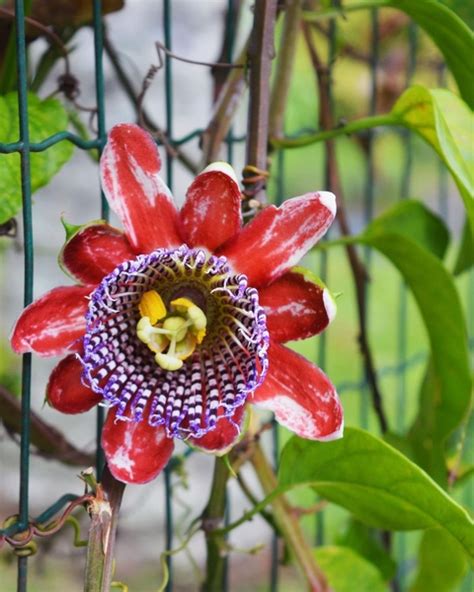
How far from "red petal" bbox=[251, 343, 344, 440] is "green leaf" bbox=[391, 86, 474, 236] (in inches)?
5.2

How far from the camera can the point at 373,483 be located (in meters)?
0.55

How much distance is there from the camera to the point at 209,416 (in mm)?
476

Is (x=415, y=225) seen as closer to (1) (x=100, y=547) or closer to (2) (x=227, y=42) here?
(2) (x=227, y=42)

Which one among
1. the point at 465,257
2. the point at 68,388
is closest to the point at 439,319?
the point at 465,257

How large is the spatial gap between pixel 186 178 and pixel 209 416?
147 centimetres

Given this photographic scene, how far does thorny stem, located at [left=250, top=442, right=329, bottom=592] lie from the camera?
0.66 metres

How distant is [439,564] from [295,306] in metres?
0.43

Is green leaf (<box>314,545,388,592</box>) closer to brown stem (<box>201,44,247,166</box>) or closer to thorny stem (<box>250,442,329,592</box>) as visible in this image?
thorny stem (<box>250,442,329,592</box>)

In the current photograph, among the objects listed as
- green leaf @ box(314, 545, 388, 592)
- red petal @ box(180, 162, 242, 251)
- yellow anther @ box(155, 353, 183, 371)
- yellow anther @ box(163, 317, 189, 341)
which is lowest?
green leaf @ box(314, 545, 388, 592)

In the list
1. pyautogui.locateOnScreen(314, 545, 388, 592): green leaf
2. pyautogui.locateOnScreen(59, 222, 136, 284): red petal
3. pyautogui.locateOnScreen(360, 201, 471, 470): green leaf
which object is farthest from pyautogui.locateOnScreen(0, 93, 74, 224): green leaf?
pyautogui.locateOnScreen(314, 545, 388, 592): green leaf

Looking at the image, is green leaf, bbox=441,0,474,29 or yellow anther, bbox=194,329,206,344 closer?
yellow anther, bbox=194,329,206,344

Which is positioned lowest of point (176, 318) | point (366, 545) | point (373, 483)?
point (366, 545)

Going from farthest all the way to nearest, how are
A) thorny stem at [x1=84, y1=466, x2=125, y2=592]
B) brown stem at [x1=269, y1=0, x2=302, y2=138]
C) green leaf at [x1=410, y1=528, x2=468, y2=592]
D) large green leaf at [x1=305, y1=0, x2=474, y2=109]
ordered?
1. green leaf at [x1=410, y1=528, x2=468, y2=592]
2. brown stem at [x1=269, y1=0, x2=302, y2=138]
3. large green leaf at [x1=305, y1=0, x2=474, y2=109]
4. thorny stem at [x1=84, y1=466, x2=125, y2=592]

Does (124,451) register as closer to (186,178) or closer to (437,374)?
(437,374)
